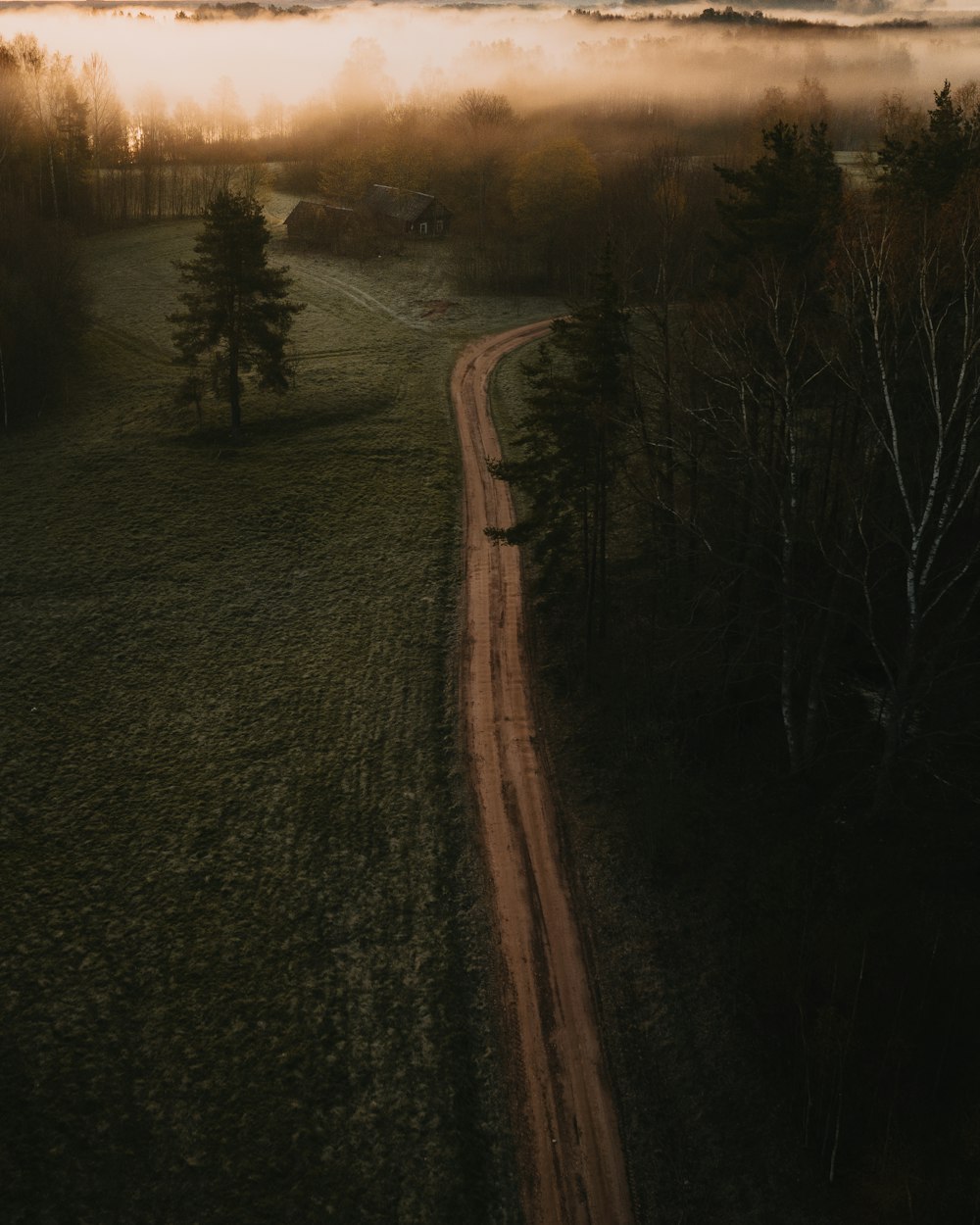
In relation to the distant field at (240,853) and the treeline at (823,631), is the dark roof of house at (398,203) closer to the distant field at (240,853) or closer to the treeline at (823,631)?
the distant field at (240,853)

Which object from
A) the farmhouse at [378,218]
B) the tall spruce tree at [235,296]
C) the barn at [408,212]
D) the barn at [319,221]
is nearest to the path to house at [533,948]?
the tall spruce tree at [235,296]

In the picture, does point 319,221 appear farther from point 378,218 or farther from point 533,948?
point 533,948

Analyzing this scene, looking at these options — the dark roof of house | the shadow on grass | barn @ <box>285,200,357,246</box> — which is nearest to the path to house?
the shadow on grass

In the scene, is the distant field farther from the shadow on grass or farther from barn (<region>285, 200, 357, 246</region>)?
barn (<region>285, 200, 357, 246</region>)

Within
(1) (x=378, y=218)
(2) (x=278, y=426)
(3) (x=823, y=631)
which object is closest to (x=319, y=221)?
(1) (x=378, y=218)

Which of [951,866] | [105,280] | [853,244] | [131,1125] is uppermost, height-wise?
[105,280]

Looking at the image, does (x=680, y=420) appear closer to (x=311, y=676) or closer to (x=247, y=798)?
(x=311, y=676)

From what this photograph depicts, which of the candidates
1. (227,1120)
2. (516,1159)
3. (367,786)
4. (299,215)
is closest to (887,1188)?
(516,1159)
